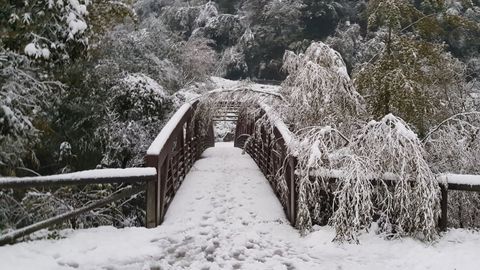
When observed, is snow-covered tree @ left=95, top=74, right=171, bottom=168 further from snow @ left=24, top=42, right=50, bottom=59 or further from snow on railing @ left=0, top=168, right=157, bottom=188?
snow @ left=24, top=42, right=50, bottom=59

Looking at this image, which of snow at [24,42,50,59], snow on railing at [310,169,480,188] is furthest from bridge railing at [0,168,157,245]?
snow on railing at [310,169,480,188]

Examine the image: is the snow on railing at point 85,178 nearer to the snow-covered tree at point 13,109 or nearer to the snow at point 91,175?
the snow at point 91,175

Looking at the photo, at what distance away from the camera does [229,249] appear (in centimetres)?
441

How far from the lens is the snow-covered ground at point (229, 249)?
3.98 meters

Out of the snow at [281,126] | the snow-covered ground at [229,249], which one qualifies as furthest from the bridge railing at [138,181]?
the snow at [281,126]

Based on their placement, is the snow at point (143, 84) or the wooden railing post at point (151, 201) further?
the snow at point (143, 84)

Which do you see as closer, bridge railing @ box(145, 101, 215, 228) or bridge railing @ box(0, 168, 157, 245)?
bridge railing @ box(0, 168, 157, 245)

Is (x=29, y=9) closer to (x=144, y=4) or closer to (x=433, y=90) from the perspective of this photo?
(x=433, y=90)

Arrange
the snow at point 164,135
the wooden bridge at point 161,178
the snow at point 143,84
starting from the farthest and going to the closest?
the snow at point 143,84 < the snow at point 164,135 < the wooden bridge at point 161,178

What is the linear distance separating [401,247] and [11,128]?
417 cm

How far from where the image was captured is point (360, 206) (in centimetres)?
450

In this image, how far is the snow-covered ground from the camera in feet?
13.1

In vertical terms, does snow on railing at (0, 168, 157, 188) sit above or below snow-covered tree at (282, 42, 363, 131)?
→ below

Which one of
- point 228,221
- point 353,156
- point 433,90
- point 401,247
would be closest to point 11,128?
point 228,221
